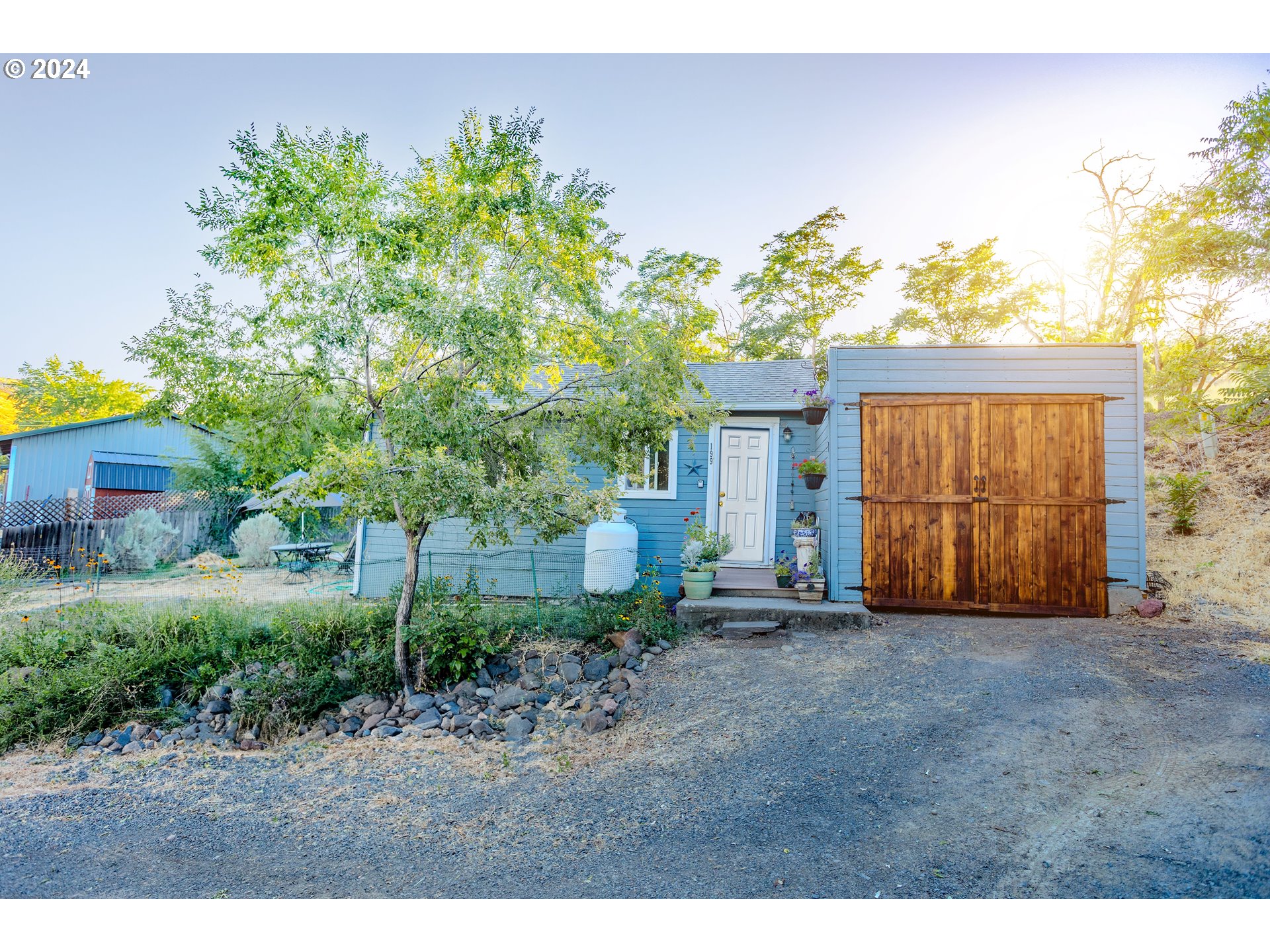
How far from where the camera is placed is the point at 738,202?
8.23m

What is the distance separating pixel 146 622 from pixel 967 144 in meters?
9.38

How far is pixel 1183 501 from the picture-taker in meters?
8.53

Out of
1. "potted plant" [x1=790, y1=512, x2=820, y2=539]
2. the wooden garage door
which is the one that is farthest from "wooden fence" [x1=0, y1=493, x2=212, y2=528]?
the wooden garage door

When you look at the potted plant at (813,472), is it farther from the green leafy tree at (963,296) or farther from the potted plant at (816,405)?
the green leafy tree at (963,296)

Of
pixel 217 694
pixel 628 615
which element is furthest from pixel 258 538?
pixel 628 615

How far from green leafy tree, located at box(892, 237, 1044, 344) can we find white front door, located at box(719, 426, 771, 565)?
9852mm

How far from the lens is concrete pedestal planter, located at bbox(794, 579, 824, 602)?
6.80 metres

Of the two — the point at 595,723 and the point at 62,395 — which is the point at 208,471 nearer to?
the point at 595,723

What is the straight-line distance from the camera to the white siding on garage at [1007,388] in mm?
6395

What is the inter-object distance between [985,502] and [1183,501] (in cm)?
422

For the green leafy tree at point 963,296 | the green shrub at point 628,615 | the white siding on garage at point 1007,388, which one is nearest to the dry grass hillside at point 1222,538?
the white siding on garage at point 1007,388

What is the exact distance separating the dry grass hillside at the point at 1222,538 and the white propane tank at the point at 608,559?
5.55 meters

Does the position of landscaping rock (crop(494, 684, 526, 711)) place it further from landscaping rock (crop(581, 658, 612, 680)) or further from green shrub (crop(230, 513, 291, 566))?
green shrub (crop(230, 513, 291, 566))

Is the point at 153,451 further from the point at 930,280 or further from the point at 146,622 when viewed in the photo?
the point at 930,280
